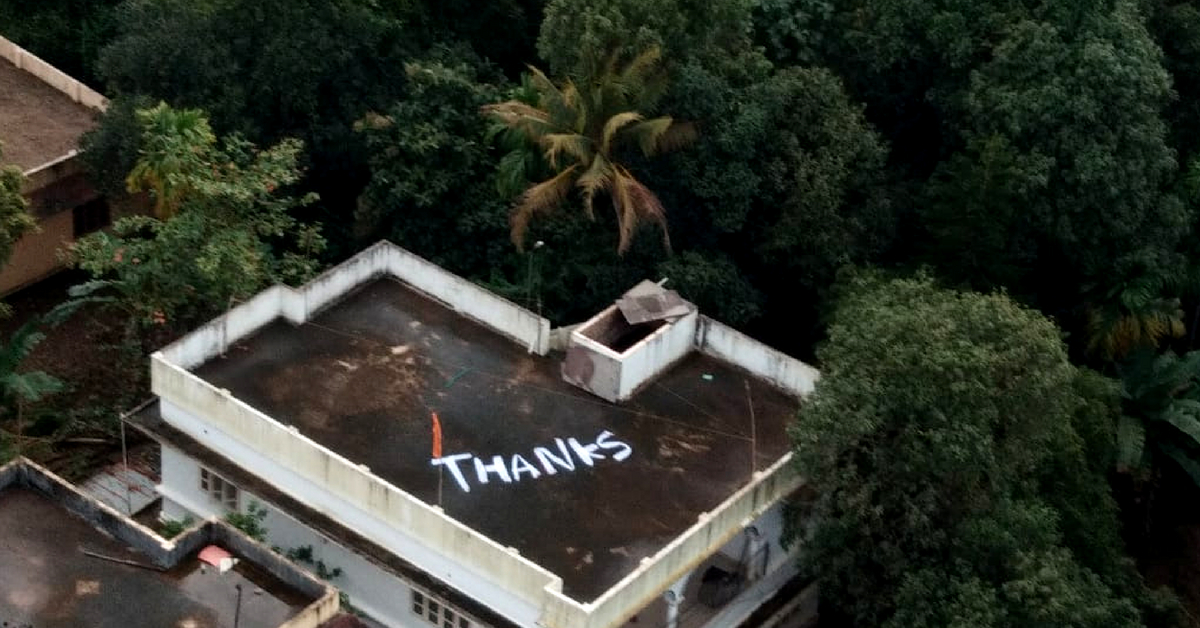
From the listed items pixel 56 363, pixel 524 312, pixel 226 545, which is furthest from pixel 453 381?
pixel 56 363

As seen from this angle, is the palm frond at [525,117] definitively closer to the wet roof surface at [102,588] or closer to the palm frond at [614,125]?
the palm frond at [614,125]

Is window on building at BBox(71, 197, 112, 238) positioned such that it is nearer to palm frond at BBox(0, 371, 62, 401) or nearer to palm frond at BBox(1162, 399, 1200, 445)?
palm frond at BBox(0, 371, 62, 401)

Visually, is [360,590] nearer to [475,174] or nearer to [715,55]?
[475,174]

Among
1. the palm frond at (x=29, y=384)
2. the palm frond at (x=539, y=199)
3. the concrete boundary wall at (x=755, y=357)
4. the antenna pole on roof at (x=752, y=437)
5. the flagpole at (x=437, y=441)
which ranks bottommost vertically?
the palm frond at (x=29, y=384)

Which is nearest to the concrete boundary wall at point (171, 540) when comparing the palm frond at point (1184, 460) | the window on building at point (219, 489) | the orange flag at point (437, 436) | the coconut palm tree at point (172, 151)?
the window on building at point (219, 489)

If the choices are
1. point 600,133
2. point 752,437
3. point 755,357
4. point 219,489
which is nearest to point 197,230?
point 219,489

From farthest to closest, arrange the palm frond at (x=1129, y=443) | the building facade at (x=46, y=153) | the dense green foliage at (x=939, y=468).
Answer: the building facade at (x=46, y=153) → the palm frond at (x=1129, y=443) → the dense green foliage at (x=939, y=468)

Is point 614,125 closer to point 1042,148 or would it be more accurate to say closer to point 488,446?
point 488,446
